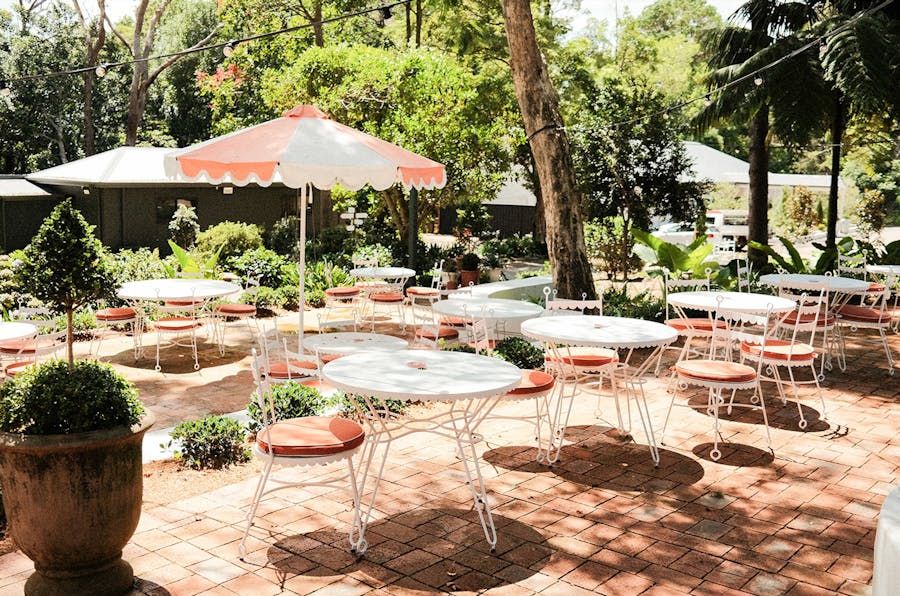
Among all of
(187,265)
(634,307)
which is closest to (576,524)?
(634,307)

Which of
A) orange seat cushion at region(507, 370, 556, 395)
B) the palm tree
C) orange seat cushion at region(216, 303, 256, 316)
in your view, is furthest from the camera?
the palm tree

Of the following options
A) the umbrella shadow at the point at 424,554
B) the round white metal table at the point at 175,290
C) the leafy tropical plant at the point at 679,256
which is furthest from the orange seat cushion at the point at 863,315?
the round white metal table at the point at 175,290

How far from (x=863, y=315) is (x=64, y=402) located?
8.67 meters

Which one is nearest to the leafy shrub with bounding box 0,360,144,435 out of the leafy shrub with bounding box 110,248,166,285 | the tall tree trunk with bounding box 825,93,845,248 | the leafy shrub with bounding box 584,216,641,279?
the leafy shrub with bounding box 110,248,166,285

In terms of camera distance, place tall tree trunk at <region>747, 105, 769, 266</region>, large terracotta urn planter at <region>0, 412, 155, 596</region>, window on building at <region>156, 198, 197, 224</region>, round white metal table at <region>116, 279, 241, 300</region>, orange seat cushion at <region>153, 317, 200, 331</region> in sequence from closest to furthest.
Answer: large terracotta urn planter at <region>0, 412, 155, 596</region>
round white metal table at <region>116, 279, 241, 300</region>
orange seat cushion at <region>153, 317, 200, 331</region>
tall tree trunk at <region>747, 105, 769, 266</region>
window on building at <region>156, 198, 197, 224</region>

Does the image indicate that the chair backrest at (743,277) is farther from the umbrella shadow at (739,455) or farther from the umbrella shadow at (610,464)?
the umbrella shadow at (610,464)

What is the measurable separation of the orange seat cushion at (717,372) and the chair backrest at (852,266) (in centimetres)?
765

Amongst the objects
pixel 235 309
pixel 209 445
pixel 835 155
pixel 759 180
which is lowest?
pixel 209 445

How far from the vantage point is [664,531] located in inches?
187

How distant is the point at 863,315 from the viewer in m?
9.32

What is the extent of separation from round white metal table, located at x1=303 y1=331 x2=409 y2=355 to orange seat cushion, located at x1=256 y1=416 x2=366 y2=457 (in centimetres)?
169

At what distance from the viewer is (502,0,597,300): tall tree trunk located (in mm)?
10430

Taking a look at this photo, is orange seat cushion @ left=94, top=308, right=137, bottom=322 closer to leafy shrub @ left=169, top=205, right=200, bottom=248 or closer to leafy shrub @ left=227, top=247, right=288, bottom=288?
leafy shrub @ left=227, top=247, right=288, bottom=288

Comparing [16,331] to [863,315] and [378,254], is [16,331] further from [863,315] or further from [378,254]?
[378,254]
